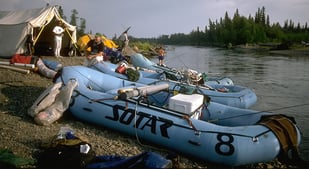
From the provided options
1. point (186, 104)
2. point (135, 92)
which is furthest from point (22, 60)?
point (186, 104)

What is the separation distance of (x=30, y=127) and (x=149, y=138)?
2.48m

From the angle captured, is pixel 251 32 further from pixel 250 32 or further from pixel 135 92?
pixel 135 92

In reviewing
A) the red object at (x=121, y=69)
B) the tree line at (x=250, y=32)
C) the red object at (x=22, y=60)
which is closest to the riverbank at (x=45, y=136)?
the red object at (x=121, y=69)

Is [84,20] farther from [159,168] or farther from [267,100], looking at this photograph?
[159,168]

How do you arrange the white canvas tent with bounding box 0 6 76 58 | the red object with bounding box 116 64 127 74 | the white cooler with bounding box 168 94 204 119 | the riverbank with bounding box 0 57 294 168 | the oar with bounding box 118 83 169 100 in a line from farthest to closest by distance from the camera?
the white canvas tent with bounding box 0 6 76 58
the red object with bounding box 116 64 127 74
the oar with bounding box 118 83 169 100
the white cooler with bounding box 168 94 204 119
the riverbank with bounding box 0 57 294 168

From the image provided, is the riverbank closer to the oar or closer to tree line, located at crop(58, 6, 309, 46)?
the oar

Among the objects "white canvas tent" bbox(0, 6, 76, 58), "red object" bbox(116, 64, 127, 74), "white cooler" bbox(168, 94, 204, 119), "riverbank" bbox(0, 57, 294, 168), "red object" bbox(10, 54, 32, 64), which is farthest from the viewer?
"white canvas tent" bbox(0, 6, 76, 58)

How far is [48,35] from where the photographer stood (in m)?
17.5

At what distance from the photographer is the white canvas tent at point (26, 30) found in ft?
46.4

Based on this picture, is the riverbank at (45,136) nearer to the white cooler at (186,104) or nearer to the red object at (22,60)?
the white cooler at (186,104)

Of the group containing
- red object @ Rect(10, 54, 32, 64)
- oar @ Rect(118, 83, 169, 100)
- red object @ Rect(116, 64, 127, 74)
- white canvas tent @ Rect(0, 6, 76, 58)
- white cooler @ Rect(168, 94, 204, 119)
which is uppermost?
white canvas tent @ Rect(0, 6, 76, 58)

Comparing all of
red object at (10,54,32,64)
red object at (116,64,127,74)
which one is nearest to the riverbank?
red object at (116,64,127,74)

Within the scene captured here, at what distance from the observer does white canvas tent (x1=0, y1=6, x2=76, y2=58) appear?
14.2 m

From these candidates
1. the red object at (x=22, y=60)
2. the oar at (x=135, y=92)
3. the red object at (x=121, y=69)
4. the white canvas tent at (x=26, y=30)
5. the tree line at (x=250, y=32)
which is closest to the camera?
the oar at (x=135, y=92)
